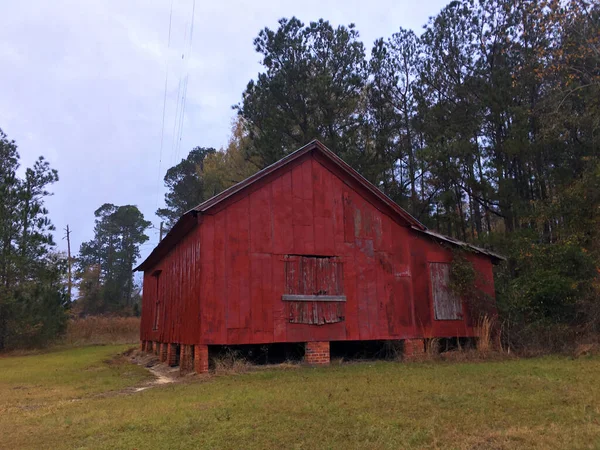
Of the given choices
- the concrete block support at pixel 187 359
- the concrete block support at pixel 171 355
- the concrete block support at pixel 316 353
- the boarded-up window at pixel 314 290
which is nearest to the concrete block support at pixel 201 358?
the concrete block support at pixel 187 359

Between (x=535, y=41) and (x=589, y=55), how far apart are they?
13.4 feet

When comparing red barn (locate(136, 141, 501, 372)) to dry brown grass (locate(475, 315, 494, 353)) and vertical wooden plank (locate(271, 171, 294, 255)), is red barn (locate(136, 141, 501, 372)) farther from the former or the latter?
dry brown grass (locate(475, 315, 494, 353))

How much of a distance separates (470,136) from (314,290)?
13.5 m

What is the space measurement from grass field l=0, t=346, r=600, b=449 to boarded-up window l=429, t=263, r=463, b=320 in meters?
3.65

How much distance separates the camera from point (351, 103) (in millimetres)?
26969

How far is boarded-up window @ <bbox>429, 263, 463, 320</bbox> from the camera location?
16.2 meters

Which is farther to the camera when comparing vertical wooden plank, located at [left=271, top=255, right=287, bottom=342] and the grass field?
vertical wooden plank, located at [left=271, top=255, right=287, bottom=342]

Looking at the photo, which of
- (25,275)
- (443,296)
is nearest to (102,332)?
(25,275)

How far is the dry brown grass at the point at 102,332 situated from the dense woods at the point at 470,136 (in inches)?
172

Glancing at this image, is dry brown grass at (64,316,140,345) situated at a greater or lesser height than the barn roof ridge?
lesser

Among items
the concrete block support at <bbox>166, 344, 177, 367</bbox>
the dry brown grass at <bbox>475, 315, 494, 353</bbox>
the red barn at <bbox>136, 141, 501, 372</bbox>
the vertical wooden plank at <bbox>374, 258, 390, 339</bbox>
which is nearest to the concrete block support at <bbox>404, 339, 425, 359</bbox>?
the red barn at <bbox>136, 141, 501, 372</bbox>

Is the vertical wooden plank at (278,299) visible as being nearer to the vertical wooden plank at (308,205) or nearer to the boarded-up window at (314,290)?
the boarded-up window at (314,290)

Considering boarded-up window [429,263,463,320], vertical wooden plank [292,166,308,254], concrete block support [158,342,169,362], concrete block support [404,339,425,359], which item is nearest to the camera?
vertical wooden plank [292,166,308,254]

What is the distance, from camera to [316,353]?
558 inches
